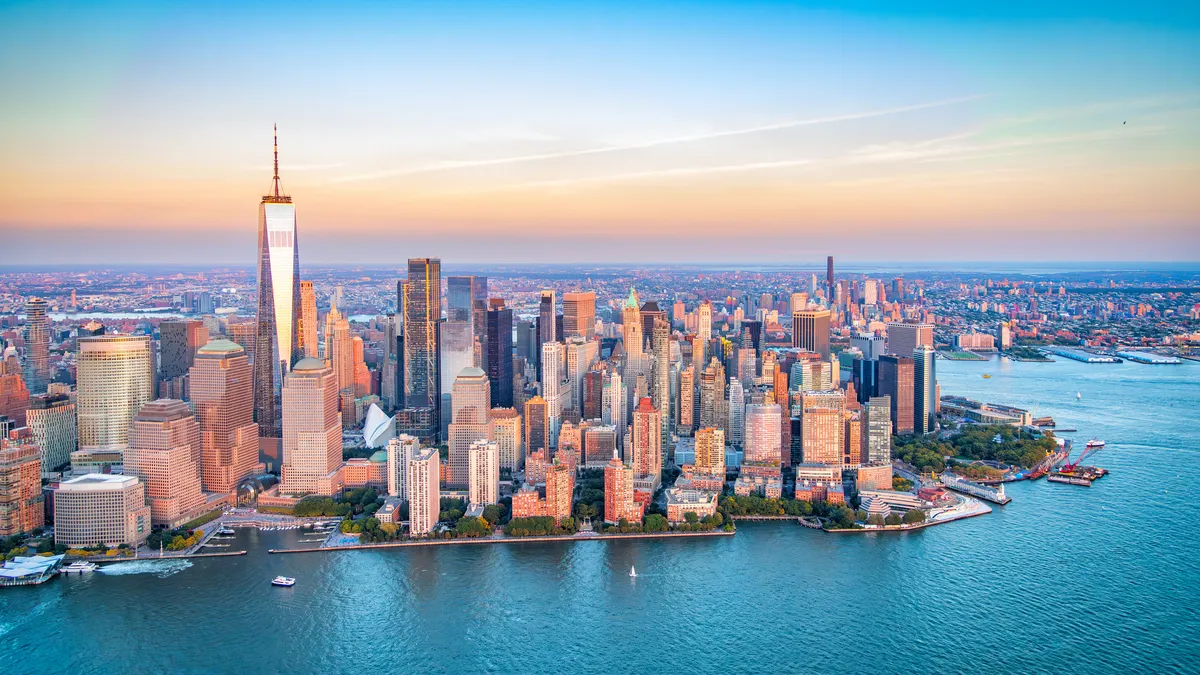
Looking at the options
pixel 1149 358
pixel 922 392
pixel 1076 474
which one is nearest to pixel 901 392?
pixel 922 392

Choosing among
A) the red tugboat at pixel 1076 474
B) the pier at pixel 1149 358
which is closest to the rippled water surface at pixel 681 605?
the red tugboat at pixel 1076 474

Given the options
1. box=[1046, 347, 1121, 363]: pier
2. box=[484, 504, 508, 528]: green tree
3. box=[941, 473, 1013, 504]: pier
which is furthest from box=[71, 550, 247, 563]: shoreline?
box=[1046, 347, 1121, 363]: pier

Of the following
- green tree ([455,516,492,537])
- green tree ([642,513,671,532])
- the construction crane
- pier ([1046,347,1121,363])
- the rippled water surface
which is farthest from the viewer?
pier ([1046,347,1121,363])

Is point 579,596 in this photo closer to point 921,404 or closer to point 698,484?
point 698,484

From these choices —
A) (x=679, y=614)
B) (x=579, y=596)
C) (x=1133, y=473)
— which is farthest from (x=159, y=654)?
(x=1133, y=473)

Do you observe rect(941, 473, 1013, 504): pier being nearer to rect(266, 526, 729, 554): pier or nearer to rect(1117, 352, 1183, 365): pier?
rect(266, 526, 729, 554): pier

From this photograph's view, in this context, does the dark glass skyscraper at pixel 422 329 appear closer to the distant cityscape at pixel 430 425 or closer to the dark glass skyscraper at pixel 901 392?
the distant cityscape at pixel 430 425

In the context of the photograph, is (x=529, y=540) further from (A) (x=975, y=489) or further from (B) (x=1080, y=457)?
(B) (x=1080, y=457)
